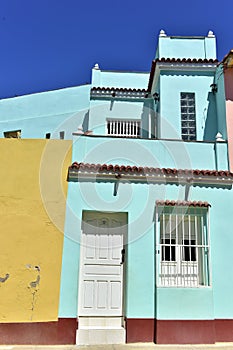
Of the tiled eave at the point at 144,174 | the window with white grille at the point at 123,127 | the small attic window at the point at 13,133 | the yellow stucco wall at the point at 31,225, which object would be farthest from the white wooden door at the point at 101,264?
the small attic window at the point at 13,133

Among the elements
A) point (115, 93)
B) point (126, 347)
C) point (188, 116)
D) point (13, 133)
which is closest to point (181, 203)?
point (126, 347)

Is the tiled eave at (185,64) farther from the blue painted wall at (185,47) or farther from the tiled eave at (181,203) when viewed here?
the tiled eave at (181,203)

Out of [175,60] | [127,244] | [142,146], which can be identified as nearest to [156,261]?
[127,244]

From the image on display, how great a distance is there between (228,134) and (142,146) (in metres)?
2.27

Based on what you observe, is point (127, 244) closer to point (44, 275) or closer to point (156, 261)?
point (156, 261)

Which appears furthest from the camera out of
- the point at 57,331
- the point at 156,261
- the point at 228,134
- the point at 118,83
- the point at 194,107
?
the point at 118,83

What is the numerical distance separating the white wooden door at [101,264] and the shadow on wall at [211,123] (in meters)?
3.96

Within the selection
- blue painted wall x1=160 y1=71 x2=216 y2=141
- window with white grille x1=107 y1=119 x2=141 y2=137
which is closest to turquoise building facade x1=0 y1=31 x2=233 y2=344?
blue painted wall x1=160 y1=71 x2=216 y2=141

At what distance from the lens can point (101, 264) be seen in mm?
7844

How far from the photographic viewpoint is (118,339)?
7250mm

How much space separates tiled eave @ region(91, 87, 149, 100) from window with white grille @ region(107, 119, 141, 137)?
96 centimetres

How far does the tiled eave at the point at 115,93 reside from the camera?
41.1 feet

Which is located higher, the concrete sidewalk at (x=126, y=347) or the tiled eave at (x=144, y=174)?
the tiled eave at (x=144, y=174)

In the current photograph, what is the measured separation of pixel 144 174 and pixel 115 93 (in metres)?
5.35
